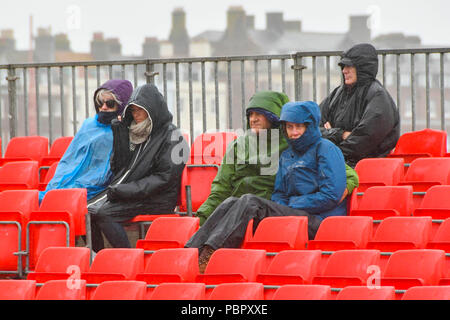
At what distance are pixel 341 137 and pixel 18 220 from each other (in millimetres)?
2252

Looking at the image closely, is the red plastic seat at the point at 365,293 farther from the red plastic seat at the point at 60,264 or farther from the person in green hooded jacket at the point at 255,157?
the person in green hooded jacket at the point at 255,157

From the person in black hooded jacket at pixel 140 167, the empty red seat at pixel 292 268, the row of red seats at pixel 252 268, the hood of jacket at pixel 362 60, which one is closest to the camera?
the row of red seats at pixel 252 268

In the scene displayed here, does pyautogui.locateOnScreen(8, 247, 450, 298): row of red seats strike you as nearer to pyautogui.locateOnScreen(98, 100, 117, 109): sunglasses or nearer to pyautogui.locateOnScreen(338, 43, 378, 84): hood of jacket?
pyautogui.locateOnScreen(98, 100, 117, 109): sunglasses

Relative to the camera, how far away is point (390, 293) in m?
4.73

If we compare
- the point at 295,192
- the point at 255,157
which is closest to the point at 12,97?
the point at 255,157

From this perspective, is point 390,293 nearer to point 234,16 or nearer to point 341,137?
point 341,137

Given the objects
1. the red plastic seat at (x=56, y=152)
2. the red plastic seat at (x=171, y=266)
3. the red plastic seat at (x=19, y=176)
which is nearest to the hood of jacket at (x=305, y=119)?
the red plastic seat at (x=171, y=266)

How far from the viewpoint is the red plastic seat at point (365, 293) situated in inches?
185

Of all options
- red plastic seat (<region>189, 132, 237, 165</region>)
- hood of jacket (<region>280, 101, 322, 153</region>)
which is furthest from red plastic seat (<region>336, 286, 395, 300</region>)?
red plastic seat (<region>189, 132, 237, 165</region>)

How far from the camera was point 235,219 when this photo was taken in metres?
6.23

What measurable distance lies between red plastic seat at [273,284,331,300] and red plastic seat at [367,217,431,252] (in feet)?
3.34

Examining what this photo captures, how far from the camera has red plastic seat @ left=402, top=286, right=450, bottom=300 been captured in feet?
15.3
